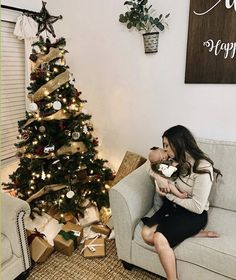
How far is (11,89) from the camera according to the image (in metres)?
2.78

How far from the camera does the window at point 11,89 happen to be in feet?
8.74

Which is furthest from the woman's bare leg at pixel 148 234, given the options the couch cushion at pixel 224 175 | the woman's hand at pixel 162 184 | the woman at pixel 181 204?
the couch cushion at pixel 224 175

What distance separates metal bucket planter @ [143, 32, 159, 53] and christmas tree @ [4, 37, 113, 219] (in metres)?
0.72

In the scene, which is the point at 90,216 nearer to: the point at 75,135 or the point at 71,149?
the point at 71,149

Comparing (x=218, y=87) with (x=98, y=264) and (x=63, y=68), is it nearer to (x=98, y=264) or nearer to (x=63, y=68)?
(x=63, y=68)

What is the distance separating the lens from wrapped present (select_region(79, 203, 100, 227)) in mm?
2477

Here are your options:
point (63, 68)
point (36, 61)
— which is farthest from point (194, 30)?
point (36, 61)

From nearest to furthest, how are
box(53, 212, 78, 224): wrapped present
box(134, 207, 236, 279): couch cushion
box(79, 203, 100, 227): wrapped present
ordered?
box(134, 207, 236, 279): couch cushion, box(53, 212, 78, 224): wrapped present, box(79, 203, 100, 227): wrapped present

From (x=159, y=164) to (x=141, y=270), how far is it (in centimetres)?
83

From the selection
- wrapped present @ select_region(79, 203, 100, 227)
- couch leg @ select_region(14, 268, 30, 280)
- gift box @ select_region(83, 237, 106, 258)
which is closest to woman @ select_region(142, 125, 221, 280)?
gift box @ select_region(83, 237, 106, 258)

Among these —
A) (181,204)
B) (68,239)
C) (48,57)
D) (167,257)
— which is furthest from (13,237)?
(48,57)

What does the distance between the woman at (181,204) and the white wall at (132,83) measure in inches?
24.9

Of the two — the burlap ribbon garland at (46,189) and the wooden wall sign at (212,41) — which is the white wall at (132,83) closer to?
the wooden wall sign at (212,41)

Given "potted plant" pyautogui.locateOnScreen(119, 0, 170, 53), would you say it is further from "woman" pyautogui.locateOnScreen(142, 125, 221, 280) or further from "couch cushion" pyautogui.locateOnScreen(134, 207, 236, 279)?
"couch cushion" pyautogui.locateOnScreen(134, 207, 236, 279)
